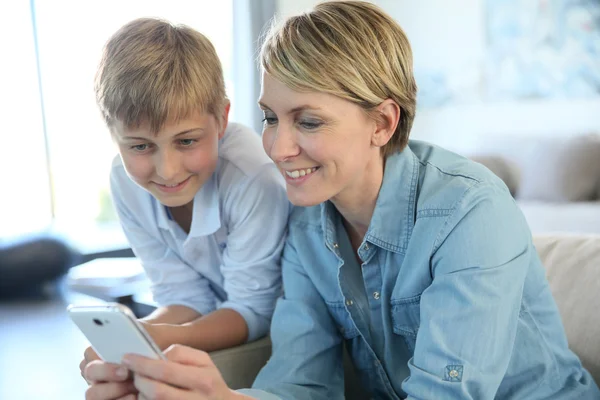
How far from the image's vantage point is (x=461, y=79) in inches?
189

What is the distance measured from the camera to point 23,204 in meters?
4.43

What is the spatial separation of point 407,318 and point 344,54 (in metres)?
A: 0.48

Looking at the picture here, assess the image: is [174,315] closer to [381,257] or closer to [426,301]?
[381,257]

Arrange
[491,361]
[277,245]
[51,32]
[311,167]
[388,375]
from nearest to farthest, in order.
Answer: [491,361] < [311,167] < [388,375] < [277,245] < [51,32]

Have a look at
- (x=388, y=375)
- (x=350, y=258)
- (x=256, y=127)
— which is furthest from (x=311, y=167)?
(x=256, y=127)

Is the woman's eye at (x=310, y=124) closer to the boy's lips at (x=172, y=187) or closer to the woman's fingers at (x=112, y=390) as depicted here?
the boy's lips at (x=172, y=187)

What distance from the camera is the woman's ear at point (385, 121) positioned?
1237mm

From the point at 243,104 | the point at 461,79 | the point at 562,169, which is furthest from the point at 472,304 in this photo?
the point at 461,79

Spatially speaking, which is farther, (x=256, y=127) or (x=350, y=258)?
(x=256, y=127)

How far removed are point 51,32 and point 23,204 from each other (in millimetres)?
1060

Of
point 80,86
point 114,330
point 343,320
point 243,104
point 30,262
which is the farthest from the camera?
point 243,104

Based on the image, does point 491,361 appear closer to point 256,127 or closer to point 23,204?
point 256,127

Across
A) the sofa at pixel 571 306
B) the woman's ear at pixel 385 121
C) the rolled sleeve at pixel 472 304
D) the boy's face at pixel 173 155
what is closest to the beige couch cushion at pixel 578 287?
the sofa at pixel 571 306

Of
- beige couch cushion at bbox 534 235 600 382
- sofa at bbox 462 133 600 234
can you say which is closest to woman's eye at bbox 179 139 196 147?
beige couch cushion at bbox 534 235 600 382
